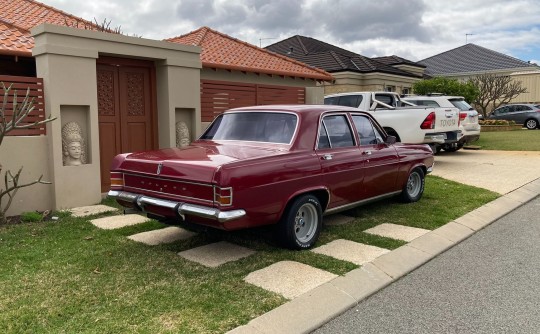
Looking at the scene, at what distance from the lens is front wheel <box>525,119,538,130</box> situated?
27234 millimetres

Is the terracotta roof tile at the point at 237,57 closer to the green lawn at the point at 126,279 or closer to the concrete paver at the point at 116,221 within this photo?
the concrete paver at the point at 116,221

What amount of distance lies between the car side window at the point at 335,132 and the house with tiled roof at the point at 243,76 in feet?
13.9

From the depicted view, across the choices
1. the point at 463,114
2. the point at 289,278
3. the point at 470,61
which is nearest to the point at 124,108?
the point at 289,278

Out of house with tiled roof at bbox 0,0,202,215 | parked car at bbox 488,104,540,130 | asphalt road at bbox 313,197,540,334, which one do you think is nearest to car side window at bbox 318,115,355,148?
asphalt road at bbox 313,197,540,334

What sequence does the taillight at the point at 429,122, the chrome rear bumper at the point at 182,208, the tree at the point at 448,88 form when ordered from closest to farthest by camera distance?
the chrome rear bumper at the point at 182,208 < the taillight at the point at 429,122 < the tree at the point at 448,88

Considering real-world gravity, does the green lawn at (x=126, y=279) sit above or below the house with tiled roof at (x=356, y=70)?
below

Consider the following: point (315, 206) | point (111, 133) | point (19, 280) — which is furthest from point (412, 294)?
point (111, 133)

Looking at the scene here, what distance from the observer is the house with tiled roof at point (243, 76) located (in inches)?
388

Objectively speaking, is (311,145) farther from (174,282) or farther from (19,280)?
(19,280)

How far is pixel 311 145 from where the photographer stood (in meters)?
5.32

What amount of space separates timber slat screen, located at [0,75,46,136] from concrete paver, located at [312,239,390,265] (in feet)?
15.0

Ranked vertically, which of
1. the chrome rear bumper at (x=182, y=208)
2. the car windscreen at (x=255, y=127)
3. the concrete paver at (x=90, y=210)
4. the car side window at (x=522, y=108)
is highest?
the car side window at (x=522, y=108)

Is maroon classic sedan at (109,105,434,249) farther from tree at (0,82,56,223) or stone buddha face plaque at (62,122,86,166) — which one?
stone buddha face plaque at (62,122,86,166)

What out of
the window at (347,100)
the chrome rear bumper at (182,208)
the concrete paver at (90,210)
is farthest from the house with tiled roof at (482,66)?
the chrome rear bumper at (182,208)
